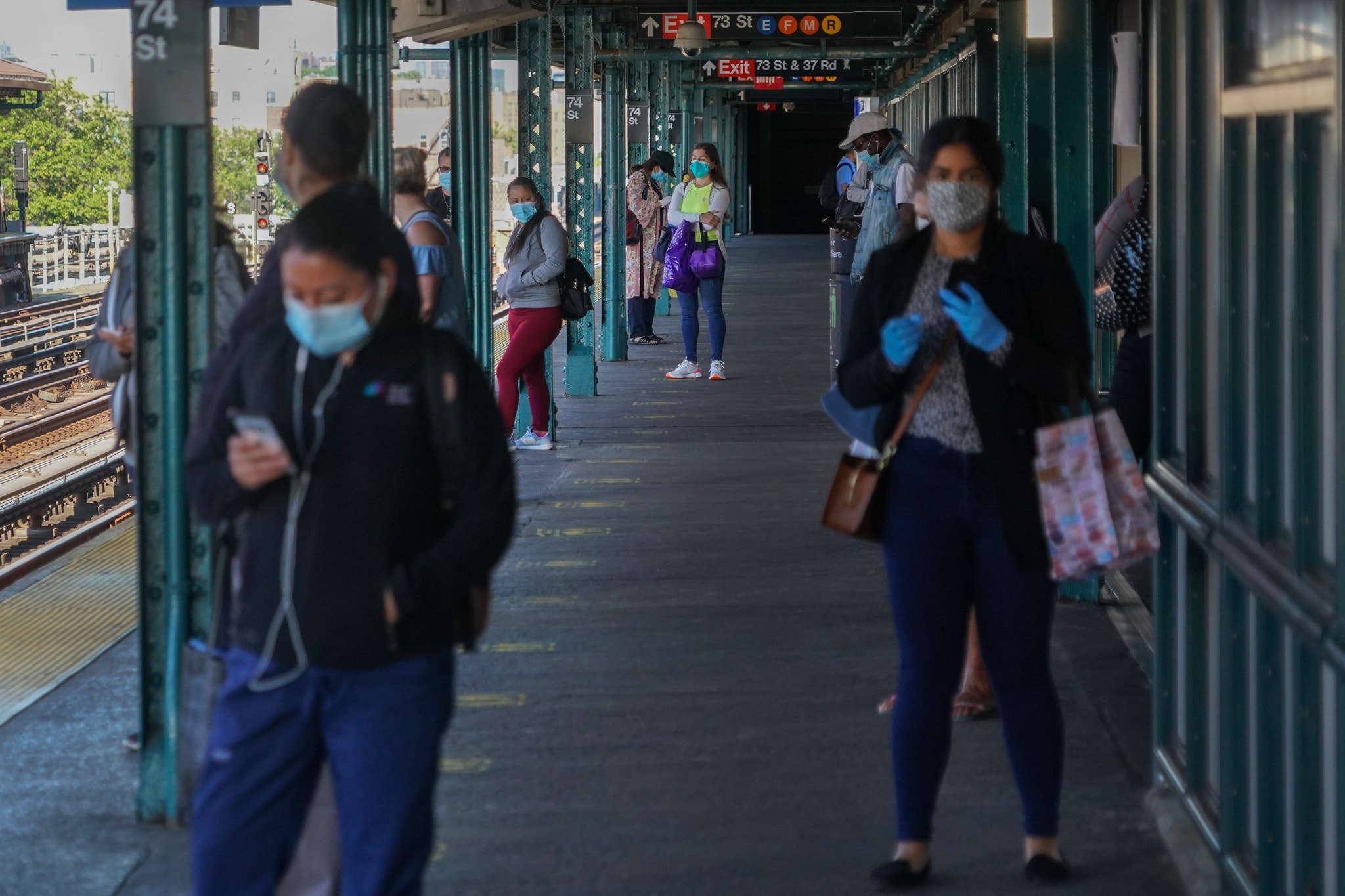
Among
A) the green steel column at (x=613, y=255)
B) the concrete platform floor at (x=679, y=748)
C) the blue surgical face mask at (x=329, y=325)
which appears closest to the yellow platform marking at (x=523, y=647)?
the concrete platform floor at (x=679, y=748)

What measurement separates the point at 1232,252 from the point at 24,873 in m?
3.10

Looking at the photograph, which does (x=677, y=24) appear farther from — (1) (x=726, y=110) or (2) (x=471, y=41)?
(1) (x=726, y=110)

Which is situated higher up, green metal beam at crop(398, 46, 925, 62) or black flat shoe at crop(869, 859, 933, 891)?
green metal beam at crop(398, 46, 925, 62)

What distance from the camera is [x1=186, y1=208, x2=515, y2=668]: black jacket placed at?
2633mm

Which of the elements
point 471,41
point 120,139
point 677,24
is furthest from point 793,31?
point 120,139

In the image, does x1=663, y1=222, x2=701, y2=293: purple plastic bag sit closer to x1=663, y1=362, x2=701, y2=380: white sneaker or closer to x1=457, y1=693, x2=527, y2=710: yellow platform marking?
x1=663, y1=362, x2=701, y2=380: white sneaker

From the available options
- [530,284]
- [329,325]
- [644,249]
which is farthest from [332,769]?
[644,249]

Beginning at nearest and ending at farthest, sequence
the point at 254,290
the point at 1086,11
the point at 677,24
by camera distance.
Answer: the point at 254,290, the point at 1086,11, the point at 677,24

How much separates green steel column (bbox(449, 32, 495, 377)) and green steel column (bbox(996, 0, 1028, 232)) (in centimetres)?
364

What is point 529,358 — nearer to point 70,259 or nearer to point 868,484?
point 868,484

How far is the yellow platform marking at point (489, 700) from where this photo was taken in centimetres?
545

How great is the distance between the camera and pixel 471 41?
10695mm

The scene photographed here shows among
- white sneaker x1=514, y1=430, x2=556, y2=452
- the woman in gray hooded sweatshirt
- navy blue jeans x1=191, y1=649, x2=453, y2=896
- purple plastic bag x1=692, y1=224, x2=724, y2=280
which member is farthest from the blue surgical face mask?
purple plastic bag x1=692, y1=224, x2=724, y2=280

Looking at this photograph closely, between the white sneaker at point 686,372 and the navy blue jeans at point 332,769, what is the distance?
1158 cm
